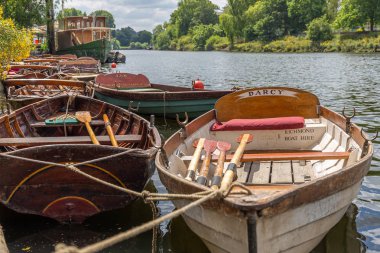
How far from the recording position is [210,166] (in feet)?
22.3

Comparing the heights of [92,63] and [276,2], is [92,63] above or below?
below

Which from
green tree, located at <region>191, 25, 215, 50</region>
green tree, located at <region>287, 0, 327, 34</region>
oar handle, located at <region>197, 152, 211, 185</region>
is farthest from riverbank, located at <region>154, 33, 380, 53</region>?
oar handle, located at <region>197, 152, 211, 185</region>

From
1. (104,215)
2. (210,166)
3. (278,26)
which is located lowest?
(104,215)

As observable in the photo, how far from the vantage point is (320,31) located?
78312 millimetres

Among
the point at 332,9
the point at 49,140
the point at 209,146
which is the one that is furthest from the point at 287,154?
the point at 332,9

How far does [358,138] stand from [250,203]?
328cm

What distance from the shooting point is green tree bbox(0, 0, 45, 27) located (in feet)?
115

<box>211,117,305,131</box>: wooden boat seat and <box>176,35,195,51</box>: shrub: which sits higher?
<box>176,35,195,51</box>: shrub

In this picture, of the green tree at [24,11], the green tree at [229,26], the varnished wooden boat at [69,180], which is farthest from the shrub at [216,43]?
the varnished wooden boat at [69,180]

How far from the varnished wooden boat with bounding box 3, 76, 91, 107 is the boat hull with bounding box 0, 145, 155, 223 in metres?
5.56

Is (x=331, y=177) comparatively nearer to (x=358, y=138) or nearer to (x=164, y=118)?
(x=358, y=138)

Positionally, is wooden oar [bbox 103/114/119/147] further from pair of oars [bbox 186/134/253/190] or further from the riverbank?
the riverbank

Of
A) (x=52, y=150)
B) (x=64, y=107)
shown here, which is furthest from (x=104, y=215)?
(x=64, y=107)

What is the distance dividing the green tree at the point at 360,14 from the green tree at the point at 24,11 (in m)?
55.4
